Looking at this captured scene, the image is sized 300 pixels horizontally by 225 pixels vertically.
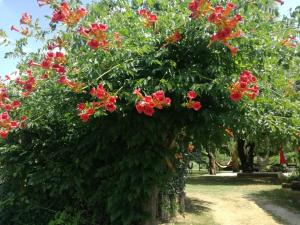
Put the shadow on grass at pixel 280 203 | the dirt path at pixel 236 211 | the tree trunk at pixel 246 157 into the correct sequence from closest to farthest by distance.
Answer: the dirt path at pixel 236 211, the shadow on grass at pixel 280 203, the tree trunk at pixel 246 157

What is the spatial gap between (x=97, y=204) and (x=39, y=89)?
72.2 inches

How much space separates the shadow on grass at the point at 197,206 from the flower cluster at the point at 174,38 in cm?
838

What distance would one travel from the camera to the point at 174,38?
4605 millimetres

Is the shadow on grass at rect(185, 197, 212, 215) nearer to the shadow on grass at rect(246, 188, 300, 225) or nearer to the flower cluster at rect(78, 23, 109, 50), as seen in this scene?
the shadow on grass at rect(246, 188, 300, 225)

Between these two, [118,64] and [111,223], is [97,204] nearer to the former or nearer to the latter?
[111,223]

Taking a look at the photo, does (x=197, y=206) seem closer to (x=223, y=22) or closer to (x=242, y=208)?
(x=242, y=208)

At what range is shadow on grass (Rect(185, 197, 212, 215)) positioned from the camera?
1236 centimetres

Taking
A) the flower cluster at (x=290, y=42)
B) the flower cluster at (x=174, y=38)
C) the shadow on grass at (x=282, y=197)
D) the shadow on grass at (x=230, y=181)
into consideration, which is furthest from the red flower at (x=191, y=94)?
the shadow on grass at (x=230, y=181)

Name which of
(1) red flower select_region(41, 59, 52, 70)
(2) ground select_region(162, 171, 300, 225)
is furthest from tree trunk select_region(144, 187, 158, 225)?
(2) ground select_region(162, 171, 300, 225)

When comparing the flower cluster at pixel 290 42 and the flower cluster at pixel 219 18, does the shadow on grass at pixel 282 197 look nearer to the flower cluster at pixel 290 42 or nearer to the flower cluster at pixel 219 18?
the flower cluster at pixel 290 42

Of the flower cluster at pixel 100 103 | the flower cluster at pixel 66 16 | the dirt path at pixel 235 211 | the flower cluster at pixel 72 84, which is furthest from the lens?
the dirt path at pixel 235 211

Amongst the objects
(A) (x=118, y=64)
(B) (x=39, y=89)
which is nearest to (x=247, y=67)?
(A) (x=118, y=64)

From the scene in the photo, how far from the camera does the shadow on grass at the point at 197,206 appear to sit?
12.4m

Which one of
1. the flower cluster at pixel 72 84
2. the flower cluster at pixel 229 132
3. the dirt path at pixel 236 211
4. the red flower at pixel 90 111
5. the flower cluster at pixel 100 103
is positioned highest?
the flower cluster at pixel 72 84
